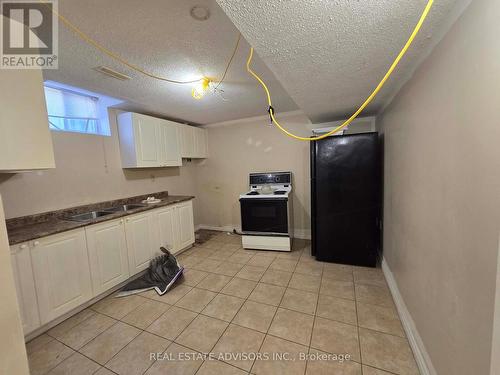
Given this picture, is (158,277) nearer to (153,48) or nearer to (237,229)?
(237,229)

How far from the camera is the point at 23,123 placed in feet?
4.57

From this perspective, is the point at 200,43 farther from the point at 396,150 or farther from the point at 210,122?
the point at 210,122

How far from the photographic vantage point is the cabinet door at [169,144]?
3213 millimetres

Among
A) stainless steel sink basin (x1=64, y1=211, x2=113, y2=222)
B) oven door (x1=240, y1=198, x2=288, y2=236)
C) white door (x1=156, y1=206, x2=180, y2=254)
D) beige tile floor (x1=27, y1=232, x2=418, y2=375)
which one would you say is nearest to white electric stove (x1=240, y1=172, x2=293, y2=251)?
oven door (x1=240, y1=198, x2=288, y2=236)

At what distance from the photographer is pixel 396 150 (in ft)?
6.23

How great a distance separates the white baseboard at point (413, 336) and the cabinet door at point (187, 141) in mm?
3493

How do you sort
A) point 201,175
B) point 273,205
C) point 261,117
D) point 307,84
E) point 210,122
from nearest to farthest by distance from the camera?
point 307,84
point 273,205
point 261,117
point 210,122
point 201,175

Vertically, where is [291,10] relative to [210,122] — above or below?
below

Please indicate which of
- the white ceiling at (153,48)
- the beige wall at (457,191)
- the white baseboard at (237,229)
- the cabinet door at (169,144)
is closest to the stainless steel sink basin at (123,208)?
the cabinet door at (169,144)

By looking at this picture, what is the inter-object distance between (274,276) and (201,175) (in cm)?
273

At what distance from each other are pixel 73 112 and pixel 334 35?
3012 millimetres

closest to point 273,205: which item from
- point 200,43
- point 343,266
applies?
point 343,266

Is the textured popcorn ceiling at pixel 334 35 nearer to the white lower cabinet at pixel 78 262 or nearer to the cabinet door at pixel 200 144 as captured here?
the white lower cabinet at pixel 78 262

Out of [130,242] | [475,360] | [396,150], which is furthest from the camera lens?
[130,242]
